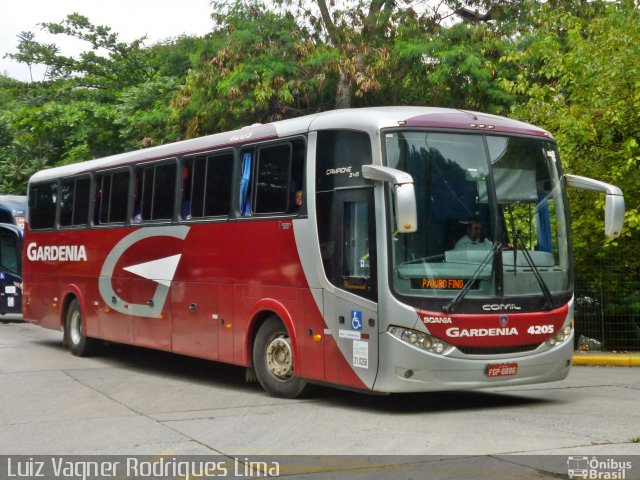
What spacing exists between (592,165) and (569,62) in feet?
6.05

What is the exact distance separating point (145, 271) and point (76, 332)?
3350 millimetres

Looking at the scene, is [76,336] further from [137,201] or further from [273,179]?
[273,179]

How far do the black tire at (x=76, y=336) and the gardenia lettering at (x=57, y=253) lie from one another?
793mm

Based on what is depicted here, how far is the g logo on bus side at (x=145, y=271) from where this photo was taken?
14469 millimetres

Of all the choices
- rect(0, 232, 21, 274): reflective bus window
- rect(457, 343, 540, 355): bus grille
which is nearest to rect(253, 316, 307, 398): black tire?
rect(457, 343, 540, 355): bus grille

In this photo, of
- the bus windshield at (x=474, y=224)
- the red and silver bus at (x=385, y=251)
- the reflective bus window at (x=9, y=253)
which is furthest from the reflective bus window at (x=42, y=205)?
the bus windshield at (x=474, y=224)

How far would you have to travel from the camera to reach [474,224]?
1061 centimetres

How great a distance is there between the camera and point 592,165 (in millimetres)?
17844

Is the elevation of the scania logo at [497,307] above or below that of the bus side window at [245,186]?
below

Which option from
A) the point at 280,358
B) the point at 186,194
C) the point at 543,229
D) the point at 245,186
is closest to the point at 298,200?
the point at 245,186

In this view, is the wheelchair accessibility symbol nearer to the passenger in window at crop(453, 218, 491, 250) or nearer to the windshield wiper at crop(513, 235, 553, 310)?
the passenger in window at crop(453, 218, 491, 250)

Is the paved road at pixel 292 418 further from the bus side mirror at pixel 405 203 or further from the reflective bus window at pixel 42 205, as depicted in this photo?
the reflective bus window at pixel 42 205

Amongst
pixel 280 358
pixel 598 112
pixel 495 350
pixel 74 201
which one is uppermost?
pixel 598 112

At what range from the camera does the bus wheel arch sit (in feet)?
57.4
